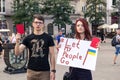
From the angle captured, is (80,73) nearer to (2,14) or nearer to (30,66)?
(30,66)

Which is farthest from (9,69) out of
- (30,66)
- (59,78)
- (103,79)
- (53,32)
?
(53,32)

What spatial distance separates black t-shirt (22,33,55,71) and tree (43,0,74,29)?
37.0 meters

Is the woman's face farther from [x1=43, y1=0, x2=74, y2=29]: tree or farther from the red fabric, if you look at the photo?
[x1=43, y1=0, x2=74, y2=29]: tree

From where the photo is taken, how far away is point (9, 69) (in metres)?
12.1

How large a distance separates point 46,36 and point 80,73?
79 centimetres

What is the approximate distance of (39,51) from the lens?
5391 millimetres

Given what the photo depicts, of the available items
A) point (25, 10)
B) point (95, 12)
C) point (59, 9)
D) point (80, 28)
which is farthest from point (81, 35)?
point (95, 12)

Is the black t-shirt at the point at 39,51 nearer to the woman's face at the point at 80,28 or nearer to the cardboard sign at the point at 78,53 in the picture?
→ the cardboard sign at the point at 78,53

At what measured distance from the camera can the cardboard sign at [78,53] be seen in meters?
5.50

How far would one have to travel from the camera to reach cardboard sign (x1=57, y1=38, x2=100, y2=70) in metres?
5.50

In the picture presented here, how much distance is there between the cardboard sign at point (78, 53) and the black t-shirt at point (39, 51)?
354 millimetres

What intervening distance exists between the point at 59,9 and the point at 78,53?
37.0 meters

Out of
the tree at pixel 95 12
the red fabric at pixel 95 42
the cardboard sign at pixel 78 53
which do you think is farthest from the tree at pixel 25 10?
the red fabric at pixel 95 42

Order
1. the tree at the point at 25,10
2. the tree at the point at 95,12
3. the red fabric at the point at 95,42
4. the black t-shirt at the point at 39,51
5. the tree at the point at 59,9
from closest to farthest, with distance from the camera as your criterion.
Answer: the black t-shirt at the point at 39,51, the red fabric at the point at 95,42, the tree at the point at 25,10, the tree at the point at 59,9, the tree at the point at 95,12
